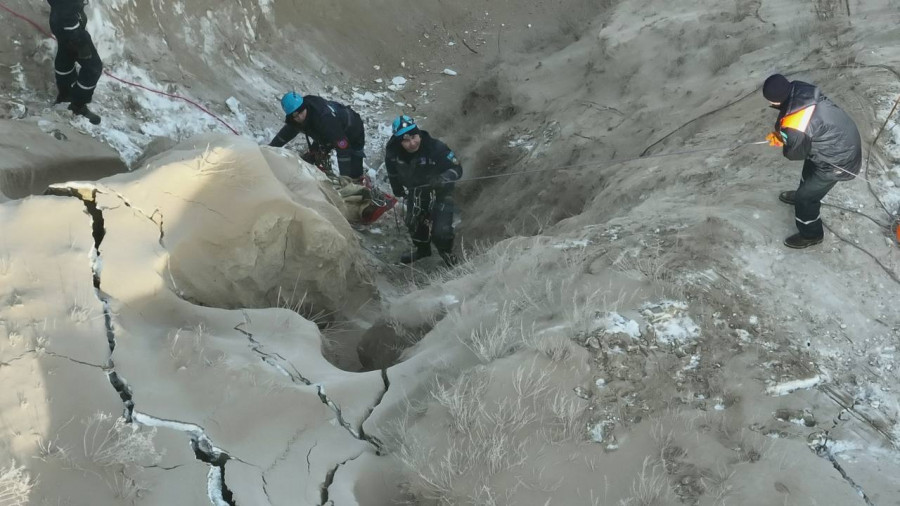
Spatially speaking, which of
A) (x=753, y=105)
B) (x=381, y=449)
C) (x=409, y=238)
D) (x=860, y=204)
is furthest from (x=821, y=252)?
(x=409, y=238)

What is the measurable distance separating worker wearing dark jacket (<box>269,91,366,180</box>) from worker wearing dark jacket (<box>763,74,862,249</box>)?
405cm

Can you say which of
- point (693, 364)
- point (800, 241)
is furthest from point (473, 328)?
point (800, 241)

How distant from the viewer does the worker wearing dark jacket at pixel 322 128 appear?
6518 millimetres

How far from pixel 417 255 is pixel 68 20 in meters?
3.76

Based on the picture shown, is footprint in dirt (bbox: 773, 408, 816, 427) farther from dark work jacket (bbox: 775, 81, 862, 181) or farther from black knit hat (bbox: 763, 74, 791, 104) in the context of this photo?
black knit hat (bbox: 763, 74, 791, 104)

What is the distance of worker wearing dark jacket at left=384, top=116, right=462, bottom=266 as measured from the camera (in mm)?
6387

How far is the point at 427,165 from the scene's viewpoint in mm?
6480

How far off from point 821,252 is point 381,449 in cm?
355

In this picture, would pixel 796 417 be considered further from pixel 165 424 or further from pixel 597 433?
pixel 165 424

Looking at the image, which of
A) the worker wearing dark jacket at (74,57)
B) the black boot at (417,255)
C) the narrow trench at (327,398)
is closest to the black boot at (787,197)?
the black boot at (417,255)

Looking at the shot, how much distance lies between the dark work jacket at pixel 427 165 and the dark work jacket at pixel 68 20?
2.83 meters

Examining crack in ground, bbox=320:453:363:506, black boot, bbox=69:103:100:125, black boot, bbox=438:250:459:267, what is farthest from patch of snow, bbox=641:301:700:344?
black boot, bbox=69:103:100:125

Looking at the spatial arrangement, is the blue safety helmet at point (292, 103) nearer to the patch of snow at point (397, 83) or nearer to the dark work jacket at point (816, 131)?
the patch of snow at point (397, 83)

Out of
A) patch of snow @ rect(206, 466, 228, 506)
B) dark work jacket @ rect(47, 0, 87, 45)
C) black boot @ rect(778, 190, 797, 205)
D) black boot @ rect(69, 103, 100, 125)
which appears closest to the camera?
patch of snow @ rect(206, 466, 228, 506)
